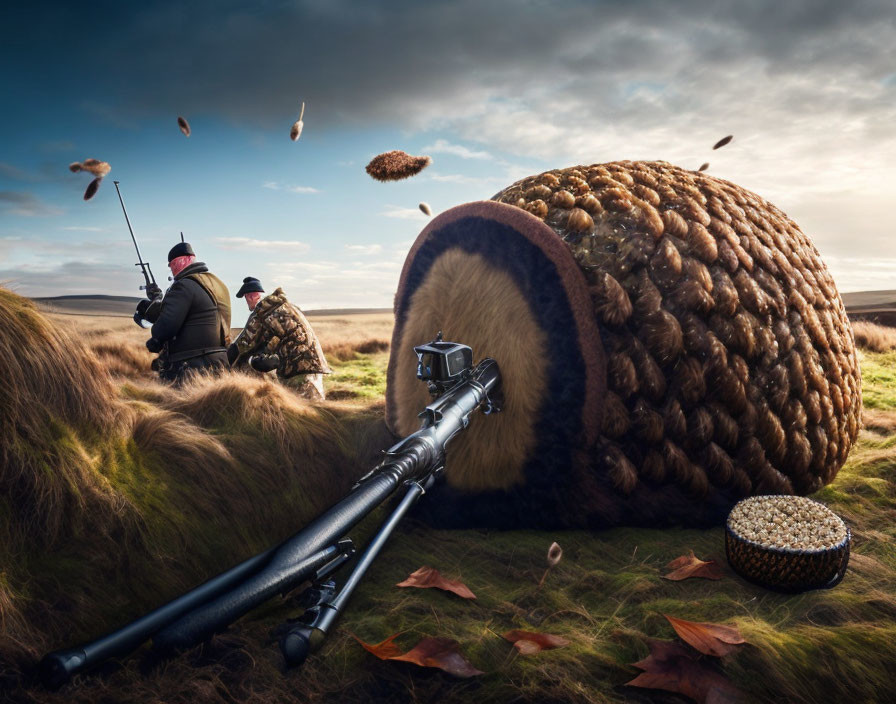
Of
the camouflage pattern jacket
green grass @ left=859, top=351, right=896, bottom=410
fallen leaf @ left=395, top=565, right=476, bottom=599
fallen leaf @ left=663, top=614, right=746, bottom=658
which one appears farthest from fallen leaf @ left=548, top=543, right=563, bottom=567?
the camouflage pattern jacket

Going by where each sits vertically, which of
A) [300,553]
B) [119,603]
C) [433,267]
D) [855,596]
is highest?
[433,267]

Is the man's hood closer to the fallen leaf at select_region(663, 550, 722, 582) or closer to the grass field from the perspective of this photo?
the grass field

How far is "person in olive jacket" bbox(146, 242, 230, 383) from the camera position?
5887 mm

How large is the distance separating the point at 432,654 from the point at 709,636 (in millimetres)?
787

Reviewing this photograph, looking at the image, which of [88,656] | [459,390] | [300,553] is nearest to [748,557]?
[459,390]

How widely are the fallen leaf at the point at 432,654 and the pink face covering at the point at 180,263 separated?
19.1 ft

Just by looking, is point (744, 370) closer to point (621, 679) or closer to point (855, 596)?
point (855, 596)

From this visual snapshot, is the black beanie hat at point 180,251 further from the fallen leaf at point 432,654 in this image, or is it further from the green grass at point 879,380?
the green grass at point 879,380

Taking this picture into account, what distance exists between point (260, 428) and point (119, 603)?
884 mm

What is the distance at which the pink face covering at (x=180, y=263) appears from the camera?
636 centimetres

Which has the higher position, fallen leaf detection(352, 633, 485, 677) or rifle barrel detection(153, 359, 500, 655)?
rifle barrel detection(153, 359, 500, 655)

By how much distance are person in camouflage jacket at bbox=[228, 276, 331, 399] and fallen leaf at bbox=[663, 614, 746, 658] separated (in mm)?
4678

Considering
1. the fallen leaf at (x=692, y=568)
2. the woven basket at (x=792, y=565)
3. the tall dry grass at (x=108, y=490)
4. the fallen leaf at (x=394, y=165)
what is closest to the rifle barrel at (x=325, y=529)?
the tall dry grass at (x=108, y=490)

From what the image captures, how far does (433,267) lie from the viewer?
2.87 m
